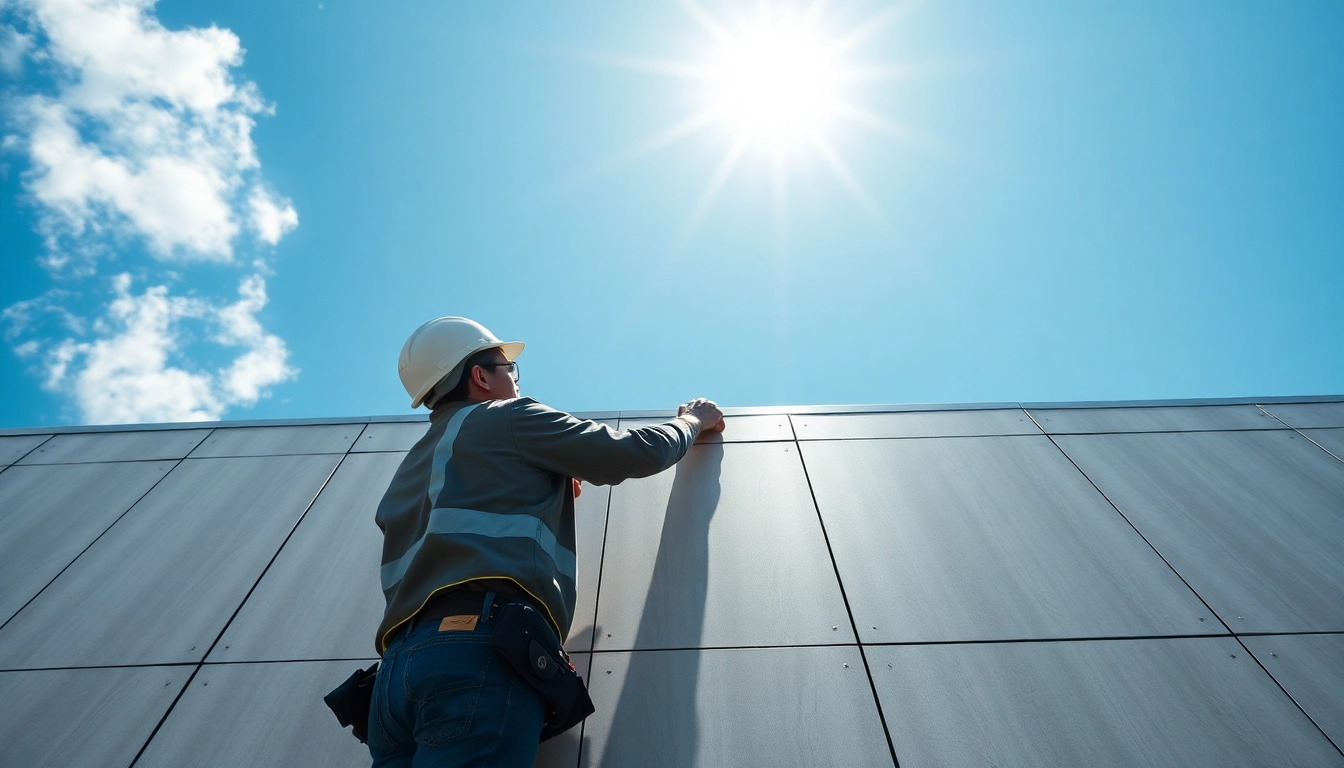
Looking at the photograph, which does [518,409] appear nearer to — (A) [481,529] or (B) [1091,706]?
(A) [481,529]

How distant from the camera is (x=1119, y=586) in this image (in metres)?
3.10

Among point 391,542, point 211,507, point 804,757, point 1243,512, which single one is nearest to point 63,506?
point 211,507

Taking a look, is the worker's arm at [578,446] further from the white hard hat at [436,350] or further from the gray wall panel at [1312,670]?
the gray wall panel at [1312,670]

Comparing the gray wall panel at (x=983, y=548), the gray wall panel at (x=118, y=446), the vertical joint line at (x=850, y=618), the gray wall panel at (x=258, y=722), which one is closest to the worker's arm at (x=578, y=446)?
the vertical joint line at (x=850, y=618)

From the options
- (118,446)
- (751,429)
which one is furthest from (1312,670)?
(118,446)

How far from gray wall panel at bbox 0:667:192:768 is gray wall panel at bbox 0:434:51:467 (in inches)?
86.6

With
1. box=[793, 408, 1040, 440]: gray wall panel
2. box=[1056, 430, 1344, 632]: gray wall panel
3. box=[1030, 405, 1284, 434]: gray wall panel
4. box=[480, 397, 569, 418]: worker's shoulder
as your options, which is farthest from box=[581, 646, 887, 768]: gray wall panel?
box=[1030, 405, 1284, 434]: gray wall panel

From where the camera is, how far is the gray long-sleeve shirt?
6.57ft

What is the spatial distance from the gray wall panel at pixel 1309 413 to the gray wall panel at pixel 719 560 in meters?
3.14

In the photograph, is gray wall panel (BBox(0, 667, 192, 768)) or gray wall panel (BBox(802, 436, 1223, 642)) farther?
gray wall panel (BBox(802, 436, 1223, 642))

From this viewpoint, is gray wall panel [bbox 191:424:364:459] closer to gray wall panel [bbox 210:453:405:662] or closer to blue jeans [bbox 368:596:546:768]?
gray wall panel [bbox 210:453:405:662]

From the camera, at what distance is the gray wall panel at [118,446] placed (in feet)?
14.6

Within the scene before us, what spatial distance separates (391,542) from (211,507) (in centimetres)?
239

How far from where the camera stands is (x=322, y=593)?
328cm
